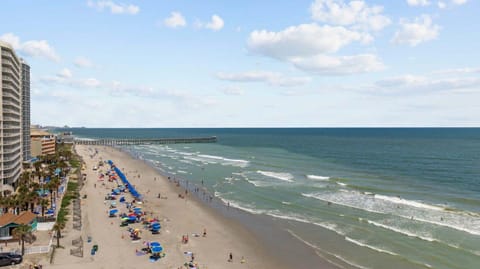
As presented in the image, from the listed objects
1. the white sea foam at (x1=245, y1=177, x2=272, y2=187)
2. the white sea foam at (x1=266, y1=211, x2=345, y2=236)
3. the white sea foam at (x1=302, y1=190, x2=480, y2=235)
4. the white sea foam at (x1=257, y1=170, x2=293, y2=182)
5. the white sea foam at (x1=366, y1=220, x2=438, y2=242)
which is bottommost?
the white sea foam at (x1=266, y1=211, x2=345, y2=236)

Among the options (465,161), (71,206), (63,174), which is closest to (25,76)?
(63,174)

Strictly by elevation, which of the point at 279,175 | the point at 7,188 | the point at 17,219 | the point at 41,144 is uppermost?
the point at 41,144

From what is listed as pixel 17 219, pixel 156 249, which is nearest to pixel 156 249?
pixel 156 249

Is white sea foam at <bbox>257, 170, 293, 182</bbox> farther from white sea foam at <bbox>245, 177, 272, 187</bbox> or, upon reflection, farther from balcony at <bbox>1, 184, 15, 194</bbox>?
balcony at <bbox>1, 184, 15, 194</bbox>

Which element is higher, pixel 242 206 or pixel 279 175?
pixel 279 175

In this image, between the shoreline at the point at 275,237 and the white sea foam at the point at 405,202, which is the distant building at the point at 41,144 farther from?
the white sea foam at the point at 405,202

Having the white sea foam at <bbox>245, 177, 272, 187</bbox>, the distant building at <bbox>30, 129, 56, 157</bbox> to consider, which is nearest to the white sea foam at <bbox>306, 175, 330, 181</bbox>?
the white sea foam at <bbox>245, 177, 272, 187</bbox>

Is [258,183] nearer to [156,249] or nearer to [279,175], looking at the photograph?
[279,175]
